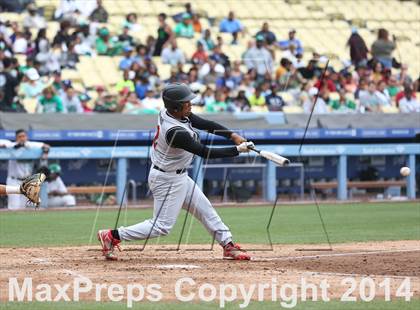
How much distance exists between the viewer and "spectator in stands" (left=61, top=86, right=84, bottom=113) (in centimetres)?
2164

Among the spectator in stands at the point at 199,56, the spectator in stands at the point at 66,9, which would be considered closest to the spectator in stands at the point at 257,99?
the spectator in stands at the point at 199,56

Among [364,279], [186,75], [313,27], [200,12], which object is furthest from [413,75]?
[364,279]

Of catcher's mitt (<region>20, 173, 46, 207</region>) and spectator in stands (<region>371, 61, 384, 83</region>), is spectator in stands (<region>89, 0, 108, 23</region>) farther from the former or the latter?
catcher's mitt (<region>20, 173, 46, 207</region>)

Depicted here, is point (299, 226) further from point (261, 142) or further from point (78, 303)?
point (78, 303)

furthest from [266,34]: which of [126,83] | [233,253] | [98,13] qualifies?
[233,253]

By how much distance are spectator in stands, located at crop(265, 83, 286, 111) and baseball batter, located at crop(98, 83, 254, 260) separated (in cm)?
1299

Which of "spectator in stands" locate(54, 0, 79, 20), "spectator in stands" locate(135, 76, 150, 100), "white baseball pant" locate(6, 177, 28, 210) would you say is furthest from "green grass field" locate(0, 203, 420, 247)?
"spectator in stands" locate(54, 0, 79, 20)

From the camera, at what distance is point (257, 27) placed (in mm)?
28984

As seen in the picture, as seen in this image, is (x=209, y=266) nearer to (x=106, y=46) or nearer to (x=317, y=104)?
(x=317, y=104)

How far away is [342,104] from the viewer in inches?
984

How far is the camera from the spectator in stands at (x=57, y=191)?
66.6ft

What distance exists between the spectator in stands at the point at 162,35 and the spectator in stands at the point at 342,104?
4.23m

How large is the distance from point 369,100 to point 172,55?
4.93 meters

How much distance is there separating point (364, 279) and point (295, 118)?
14465mm
